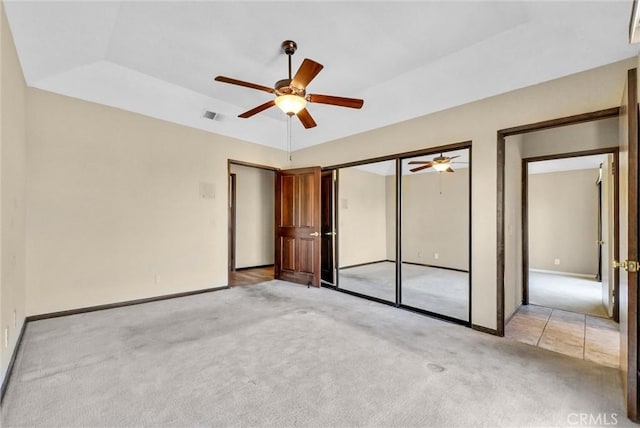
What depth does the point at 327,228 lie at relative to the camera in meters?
5.37

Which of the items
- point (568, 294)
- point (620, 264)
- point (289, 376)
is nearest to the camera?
point (620, 264)

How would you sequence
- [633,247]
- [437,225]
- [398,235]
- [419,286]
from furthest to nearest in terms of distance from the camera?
1. [437,225]
2. [419,286]
3. [398,235]
4. [633,247]

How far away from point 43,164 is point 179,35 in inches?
86.9

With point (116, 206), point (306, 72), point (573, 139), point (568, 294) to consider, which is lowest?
point (568, 294)

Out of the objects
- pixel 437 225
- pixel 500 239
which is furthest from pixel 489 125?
pixel 437 225

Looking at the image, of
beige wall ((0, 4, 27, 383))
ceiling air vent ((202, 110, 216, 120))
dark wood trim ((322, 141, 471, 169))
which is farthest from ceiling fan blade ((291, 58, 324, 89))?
ceiling air vent ((202, 110, 216, 120))

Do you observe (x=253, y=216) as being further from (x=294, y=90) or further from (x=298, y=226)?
(x=294, y=90)

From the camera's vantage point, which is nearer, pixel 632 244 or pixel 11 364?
pixel 632 244

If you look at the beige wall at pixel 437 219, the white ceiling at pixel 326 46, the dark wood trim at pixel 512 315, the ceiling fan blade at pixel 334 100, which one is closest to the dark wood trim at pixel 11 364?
the white ceiling at pixel 326 46

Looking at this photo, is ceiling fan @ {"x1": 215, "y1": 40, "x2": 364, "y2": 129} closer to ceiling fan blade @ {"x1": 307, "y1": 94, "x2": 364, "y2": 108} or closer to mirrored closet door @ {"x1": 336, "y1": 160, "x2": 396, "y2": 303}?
ceiling fan blade @ {"x1": 307, "y1": 94, "x2": 364, "y2": 108}

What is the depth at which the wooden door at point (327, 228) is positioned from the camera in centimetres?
517

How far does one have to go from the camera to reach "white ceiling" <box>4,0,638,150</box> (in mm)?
2348

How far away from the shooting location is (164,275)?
417cm

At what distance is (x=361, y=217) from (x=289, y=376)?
5.10 meters
